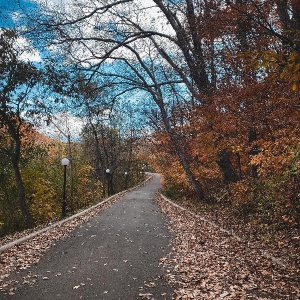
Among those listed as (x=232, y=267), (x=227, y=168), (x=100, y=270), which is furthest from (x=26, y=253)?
(x=227, y=168)

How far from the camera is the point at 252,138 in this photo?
10242 mm

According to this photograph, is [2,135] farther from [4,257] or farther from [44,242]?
[4,257]

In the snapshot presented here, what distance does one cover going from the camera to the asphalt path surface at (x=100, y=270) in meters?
5.03

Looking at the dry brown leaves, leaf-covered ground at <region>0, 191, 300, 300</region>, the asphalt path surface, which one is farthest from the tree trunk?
the dry brown leaves

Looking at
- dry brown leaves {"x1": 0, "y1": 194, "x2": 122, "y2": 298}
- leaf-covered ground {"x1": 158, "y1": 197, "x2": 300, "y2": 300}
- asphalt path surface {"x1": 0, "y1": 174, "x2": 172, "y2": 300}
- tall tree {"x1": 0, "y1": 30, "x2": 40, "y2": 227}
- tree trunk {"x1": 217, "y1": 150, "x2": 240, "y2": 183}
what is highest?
tall tree {"x1": 0, "y1": 30, "x2": 40, "y2": 227}

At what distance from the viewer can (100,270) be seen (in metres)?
6.19

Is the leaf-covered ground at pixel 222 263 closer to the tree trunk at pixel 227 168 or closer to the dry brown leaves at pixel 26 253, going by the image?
the dry brown leaves at pixel 26 253

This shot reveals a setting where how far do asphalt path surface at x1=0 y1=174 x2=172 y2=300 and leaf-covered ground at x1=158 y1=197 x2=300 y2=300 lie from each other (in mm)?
354

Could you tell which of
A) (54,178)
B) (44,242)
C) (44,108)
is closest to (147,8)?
(44,108)

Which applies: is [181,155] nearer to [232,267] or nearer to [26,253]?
[26,253]

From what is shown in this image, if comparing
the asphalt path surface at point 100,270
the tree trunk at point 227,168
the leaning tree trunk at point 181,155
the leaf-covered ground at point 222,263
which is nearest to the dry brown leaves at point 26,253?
the leaf-covered ground at point 222,263

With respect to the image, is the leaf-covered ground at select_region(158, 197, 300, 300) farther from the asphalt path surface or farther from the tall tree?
the tall tree

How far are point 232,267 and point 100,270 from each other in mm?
2377

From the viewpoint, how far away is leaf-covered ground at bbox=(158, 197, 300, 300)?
16.0ft
